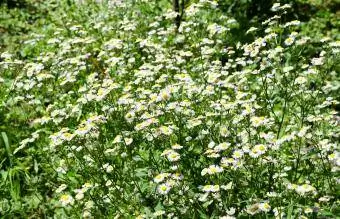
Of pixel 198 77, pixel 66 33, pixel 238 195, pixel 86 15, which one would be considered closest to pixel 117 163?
pixel 238 195

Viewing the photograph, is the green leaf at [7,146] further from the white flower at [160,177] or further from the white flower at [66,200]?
the white flower at [160,177]

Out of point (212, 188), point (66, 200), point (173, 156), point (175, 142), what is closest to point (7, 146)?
point (66, 200)

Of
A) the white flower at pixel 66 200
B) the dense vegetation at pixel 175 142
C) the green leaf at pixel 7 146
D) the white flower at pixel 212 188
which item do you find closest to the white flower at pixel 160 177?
the dense vegetation at pixel 175 142

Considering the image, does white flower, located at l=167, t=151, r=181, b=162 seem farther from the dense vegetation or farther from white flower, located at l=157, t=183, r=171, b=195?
white flower, located at l=157, t=183, r=171, b=195

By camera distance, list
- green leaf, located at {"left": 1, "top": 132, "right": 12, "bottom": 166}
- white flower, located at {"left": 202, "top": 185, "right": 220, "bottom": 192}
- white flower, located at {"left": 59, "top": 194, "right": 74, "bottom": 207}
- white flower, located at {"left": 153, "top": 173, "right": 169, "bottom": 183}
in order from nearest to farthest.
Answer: white flower, located at {"left": 202, "top": 185, "right": 220, "bottom": 192} → white flower, located at {"left": 153, "top": 173, "right": 169, "bottom": 183} → white flower, located at {"left": 59, "top": 194, "right": 74, "bottom": 207} → green leaf, located at {"left": 1, "top": 132, "right": 12, "bottom": 166}

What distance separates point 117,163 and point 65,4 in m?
6.08

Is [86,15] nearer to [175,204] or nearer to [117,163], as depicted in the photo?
[117,163]

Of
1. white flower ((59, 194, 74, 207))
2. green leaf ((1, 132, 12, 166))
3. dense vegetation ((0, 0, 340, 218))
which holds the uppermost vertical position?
dense vegetation ((0, 0, 340, 218))

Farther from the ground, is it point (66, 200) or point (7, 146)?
point (66, 200)

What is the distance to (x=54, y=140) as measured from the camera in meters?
3.90

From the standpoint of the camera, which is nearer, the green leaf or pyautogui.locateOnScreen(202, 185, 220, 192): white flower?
pyautogui.locateOnScreen(202, 185, 220, 192): white flower

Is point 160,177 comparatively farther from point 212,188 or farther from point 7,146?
point 7,146

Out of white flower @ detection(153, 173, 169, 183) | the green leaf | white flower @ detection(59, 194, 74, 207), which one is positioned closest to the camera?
white flower @ detection(153, 173, 169, 183)

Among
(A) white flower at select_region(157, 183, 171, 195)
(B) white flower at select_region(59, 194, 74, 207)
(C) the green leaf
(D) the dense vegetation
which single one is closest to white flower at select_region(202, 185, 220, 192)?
(D) the dense vegetation
